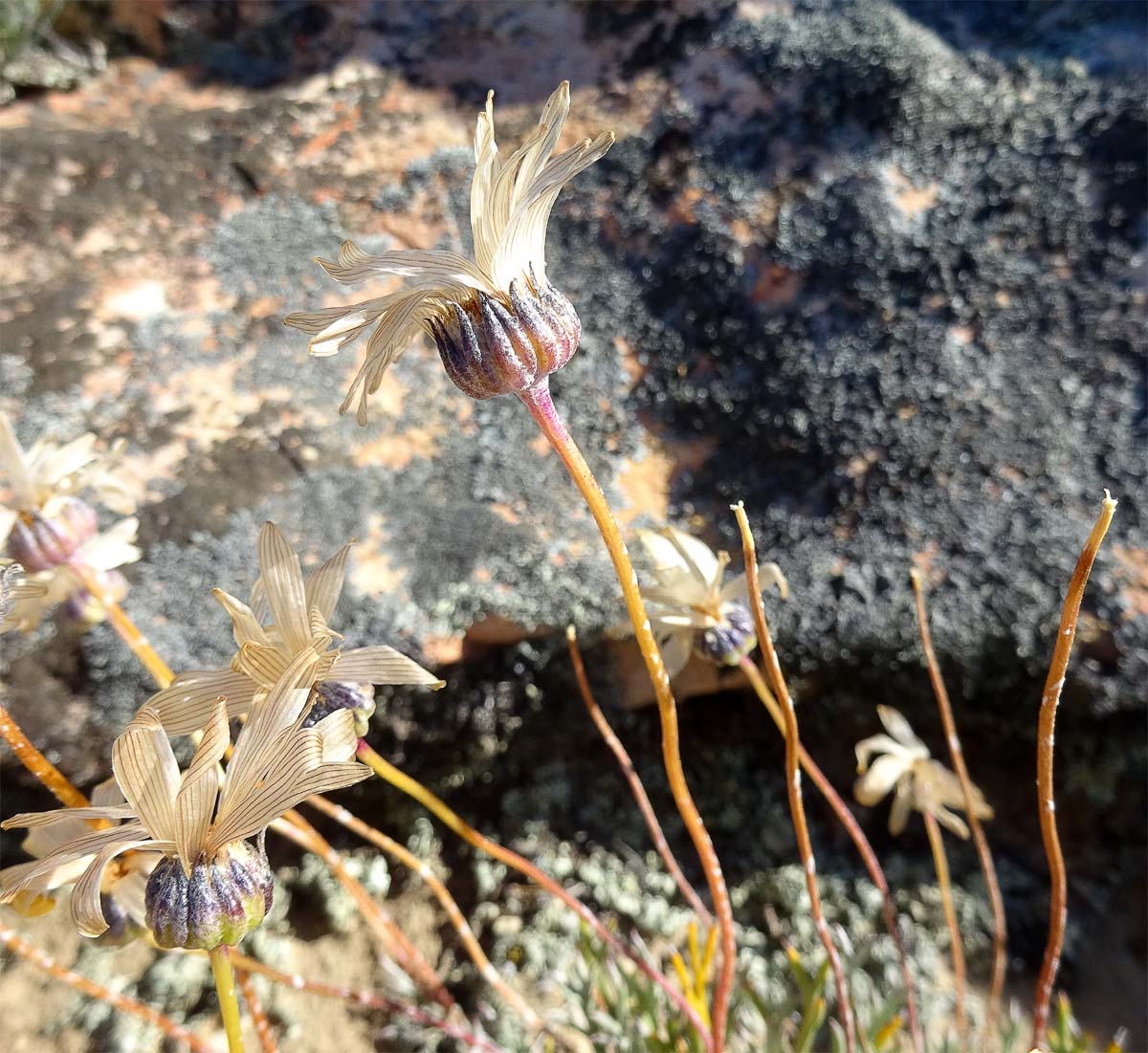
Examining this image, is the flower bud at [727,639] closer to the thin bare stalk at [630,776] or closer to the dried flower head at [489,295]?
the thin bare stalk at [630,776]

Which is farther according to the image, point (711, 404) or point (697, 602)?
point (711, 404)

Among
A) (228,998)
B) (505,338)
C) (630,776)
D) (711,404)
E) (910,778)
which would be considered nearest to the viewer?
(228,998)

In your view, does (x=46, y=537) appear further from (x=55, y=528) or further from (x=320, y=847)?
(x=320, y=847)

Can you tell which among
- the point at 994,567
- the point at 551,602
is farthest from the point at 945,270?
the point at 551,602

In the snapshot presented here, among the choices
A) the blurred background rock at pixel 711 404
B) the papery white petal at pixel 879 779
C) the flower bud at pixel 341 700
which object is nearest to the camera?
the flower bud at pixel 341 700

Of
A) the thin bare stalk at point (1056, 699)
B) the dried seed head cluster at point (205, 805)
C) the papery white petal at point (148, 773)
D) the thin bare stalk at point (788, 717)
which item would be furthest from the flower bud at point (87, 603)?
the thin bare stalk at point (1056, 699)

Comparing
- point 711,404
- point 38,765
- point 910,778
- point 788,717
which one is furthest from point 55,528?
point 910,778
